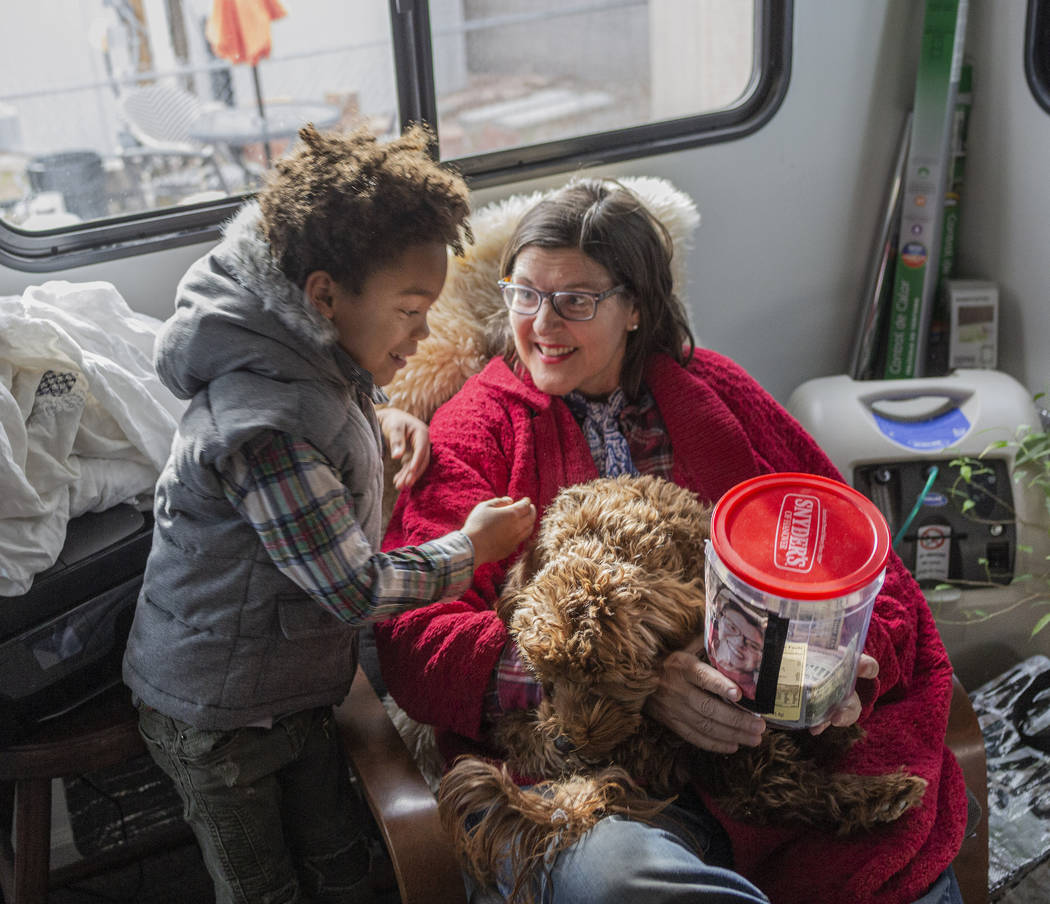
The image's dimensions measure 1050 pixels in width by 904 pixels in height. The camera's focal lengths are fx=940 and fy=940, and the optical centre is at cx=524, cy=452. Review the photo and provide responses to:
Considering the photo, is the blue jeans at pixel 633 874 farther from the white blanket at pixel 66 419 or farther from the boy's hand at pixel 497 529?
the white blanket at pixel 66 419

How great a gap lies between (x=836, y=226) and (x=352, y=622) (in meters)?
1.95

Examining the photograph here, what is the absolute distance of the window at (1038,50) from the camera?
2236 millimetres

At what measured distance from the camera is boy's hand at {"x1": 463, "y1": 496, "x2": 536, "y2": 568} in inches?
48.8

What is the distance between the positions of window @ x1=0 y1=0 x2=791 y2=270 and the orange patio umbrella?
0.01 m

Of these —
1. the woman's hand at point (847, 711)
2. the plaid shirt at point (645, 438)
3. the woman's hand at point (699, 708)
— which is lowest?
the woman's hand at point (847, 711)

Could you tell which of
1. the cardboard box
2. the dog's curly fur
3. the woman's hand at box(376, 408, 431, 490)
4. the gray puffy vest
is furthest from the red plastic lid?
the cardboard box

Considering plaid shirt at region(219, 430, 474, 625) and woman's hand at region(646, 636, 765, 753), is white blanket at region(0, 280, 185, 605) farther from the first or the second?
woman's hand at region(646, 636, 765, 753)

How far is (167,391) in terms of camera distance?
148 cm

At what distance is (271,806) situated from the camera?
135 cm

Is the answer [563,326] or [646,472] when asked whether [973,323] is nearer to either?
[646,472]

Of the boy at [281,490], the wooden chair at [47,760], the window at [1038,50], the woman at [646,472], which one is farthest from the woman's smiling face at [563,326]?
the window at [1038,50]

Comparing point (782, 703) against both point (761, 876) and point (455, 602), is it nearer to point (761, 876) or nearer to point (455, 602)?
point (761, 876)

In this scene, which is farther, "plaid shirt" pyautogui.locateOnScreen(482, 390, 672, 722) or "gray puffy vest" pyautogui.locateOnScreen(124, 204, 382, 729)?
"plaid shirt" pyautogui.locateOnScreen(482, 390, 672, 722)

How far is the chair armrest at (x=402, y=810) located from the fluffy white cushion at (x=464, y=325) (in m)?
0.57
